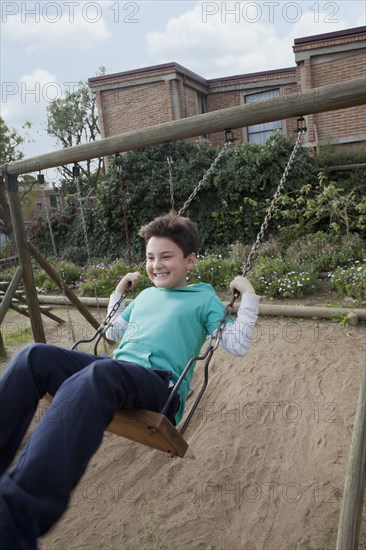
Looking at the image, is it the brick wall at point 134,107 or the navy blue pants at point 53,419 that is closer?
the navy blue pants at point 53,419

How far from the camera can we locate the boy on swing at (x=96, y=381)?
4.89 feet

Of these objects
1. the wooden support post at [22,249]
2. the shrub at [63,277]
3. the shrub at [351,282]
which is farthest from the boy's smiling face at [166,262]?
the shrub at [63,277]

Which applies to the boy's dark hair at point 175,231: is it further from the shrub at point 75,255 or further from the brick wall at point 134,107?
the brick wall at point 134,107

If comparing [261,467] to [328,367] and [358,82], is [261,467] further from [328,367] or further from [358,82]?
[358,82]

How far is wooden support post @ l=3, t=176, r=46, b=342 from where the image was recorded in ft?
12.1

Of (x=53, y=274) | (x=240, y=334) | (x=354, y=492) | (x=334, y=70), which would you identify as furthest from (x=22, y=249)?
(x=334, y=70)

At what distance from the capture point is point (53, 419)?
165cm

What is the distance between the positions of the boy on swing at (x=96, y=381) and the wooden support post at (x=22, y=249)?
4.68ft

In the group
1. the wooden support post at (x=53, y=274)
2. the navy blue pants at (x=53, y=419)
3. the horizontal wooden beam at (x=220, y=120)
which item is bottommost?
the navy blue pants at (x=53, y=419)

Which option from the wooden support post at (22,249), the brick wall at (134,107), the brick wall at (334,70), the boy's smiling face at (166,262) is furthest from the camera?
the brick wall at (134,107)

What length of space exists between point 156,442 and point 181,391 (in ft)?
0.97

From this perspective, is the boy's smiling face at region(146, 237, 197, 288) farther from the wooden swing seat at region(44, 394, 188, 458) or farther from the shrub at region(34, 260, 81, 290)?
the shrub at region(34, 260, 81, 290)

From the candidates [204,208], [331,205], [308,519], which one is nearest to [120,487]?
[308,519]

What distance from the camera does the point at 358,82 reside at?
234cm
